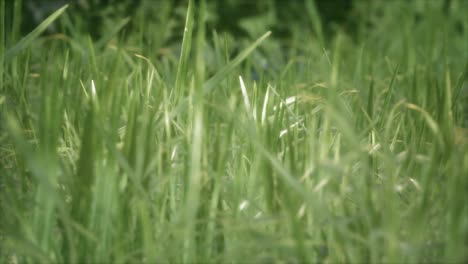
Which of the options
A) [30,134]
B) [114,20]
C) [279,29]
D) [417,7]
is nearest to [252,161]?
[30,134]

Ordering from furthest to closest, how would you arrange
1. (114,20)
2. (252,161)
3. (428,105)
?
(114,20) → (428,105) → (252,161)

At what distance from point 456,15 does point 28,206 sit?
283 centimetres

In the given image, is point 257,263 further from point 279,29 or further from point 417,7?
point 417,7

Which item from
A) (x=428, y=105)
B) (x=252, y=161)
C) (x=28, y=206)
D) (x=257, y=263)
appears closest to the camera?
(x=257, y=263)

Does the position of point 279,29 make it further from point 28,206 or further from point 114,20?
point 28,206

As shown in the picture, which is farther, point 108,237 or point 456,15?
point 456,15

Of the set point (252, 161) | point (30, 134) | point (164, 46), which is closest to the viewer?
point (252, 161)

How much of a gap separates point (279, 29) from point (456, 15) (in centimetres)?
99

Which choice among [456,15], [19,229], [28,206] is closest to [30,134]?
[28,206]

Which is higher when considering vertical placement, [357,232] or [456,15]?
[357,232]

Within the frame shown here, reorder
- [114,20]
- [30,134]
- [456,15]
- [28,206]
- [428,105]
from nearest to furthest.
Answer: [28,206] < [30,134] < [428,105] < [114,20] < [456,15]

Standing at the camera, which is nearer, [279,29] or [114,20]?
[114,20]

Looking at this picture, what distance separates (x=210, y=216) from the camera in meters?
0.86

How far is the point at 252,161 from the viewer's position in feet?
3.54
